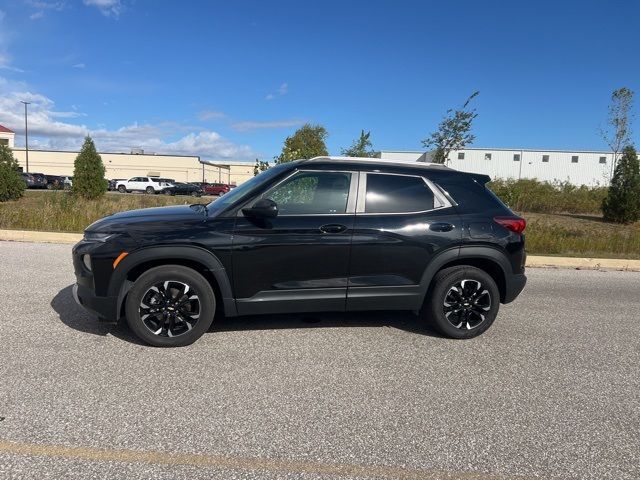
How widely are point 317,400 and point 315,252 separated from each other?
145 centimetres

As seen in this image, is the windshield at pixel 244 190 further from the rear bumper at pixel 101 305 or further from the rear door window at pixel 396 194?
the rear bumper at pixel 101 305

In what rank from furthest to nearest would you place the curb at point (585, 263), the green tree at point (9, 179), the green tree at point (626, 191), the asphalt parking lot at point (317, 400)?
the green tree at point (9, 179) < the green tree at point (626, 191) < the curb at point (585, 263) < the asphalt parking lot at point (317, 400)

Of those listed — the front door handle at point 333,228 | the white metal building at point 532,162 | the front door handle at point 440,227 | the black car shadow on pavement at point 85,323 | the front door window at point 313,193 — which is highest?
the white metal building at point 532,162

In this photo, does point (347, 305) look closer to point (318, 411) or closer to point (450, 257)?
point (450, 257)

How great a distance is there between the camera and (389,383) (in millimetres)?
3789

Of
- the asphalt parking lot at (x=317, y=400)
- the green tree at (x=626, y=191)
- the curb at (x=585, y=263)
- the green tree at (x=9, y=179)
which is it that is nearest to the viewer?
the asphalt parking lot at (x=317, y=400)

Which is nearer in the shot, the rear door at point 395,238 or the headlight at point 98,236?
the headlight at point 98,236

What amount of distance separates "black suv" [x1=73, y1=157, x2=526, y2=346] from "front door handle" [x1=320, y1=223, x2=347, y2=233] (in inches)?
0.4

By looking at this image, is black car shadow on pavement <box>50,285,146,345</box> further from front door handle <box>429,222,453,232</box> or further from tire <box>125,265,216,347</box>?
front door handle <box>429,222,453,232</box>

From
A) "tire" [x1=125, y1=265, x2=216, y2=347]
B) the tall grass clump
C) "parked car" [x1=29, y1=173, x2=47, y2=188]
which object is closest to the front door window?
"tire" [x1=125, y1=265, x2=216, y2=347]

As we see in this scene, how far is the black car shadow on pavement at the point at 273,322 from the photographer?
4859 millimetres

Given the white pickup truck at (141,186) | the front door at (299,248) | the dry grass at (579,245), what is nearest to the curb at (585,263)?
the dry grass at (579,245)

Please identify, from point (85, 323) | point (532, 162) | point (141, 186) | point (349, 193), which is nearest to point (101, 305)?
point (85, 323)

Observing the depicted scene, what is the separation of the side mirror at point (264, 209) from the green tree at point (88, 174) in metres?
19.2
